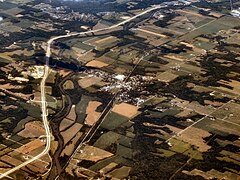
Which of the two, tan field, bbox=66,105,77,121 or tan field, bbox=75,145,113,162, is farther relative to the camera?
tan field, bbox=66,105,77,121

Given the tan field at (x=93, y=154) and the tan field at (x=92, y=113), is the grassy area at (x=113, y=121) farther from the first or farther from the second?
the tan field at (x=93, y=154)

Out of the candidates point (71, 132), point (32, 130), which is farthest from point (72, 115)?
point (32, 130)

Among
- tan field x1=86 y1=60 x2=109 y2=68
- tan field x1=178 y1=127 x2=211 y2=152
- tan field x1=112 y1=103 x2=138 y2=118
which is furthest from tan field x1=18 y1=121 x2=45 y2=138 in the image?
tan field x1=86 y1=60 x2=109 y2=68

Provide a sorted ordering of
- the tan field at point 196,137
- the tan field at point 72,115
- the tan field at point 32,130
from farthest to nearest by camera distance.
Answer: the tan field at point 72,115
the tan field at point 32,130
the tan field at point 196,137


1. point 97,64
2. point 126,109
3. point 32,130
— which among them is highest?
point 32,130

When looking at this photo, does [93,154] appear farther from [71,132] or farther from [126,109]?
[126,109]

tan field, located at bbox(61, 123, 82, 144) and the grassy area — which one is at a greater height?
the grassy area

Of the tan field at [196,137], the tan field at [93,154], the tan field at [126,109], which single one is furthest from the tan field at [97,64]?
the tan field at [93,154]

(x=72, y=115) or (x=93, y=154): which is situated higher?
(x=93, y=154)

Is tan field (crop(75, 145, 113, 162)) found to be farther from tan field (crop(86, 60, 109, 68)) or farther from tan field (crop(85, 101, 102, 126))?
tan field (crop(86, 60, 109, 68))
